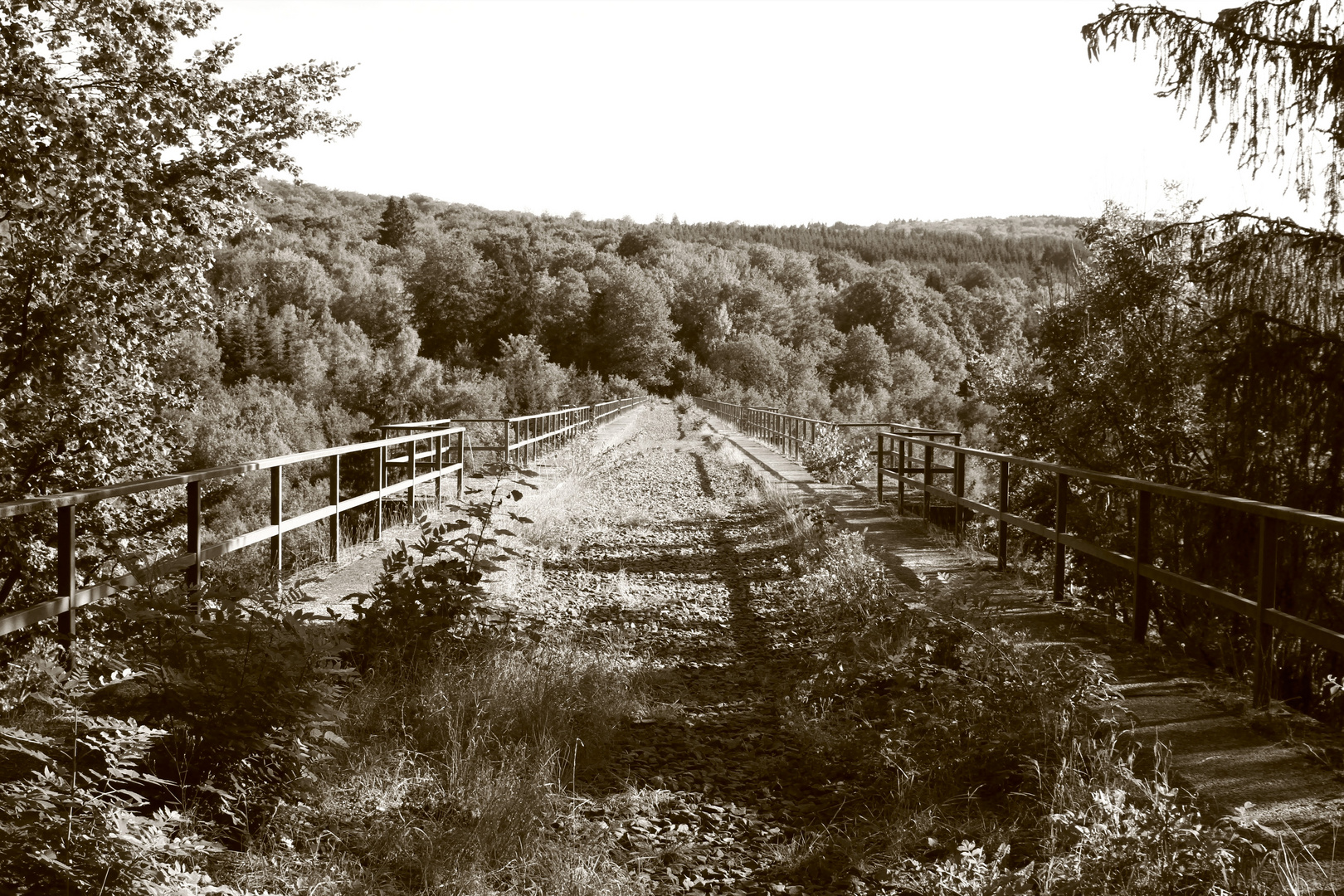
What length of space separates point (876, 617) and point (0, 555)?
9.98 m

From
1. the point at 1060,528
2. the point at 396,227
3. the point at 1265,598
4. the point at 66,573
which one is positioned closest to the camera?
the point at 66,573

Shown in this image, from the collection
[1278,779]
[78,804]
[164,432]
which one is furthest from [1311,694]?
[164,432]

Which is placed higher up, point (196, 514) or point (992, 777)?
point (196, 514)

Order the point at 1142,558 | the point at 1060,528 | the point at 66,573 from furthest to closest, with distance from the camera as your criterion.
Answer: the point at 1060,528 < the point at 1142,558 < the point at 66,573

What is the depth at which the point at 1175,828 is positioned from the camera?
3082 millimetres

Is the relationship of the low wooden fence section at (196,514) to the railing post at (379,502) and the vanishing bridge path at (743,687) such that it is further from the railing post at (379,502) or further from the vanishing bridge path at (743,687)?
the vanishing bridge path at (743,687)

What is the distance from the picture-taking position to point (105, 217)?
36.1 feet

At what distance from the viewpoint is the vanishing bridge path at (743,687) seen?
3908 mm

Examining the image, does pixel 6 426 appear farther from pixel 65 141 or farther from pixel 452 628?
pixel 452 628

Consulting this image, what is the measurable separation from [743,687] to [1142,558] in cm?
262

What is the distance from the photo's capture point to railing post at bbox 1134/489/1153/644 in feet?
20.5

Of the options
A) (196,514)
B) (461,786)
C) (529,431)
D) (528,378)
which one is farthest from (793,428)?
Result: (528,378)

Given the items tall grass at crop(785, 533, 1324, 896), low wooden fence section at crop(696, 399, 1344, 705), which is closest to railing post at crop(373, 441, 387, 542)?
tall grass at crop(785, 533, 1324, 896)

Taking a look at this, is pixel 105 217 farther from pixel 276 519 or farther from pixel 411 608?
pixel 411 608
